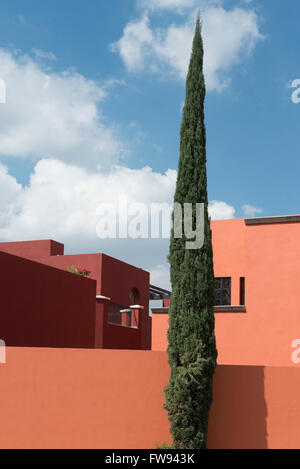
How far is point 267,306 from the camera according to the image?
1430 cm

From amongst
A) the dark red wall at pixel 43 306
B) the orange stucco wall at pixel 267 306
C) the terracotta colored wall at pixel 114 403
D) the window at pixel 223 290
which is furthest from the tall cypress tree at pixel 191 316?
the window at pixel 223 290

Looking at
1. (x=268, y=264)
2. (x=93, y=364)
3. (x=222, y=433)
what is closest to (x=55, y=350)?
(x=93, y=364)

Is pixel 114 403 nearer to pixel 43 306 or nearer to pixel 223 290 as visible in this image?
pixel 43 306

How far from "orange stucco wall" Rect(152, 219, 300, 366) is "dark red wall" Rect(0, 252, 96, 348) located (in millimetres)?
5156

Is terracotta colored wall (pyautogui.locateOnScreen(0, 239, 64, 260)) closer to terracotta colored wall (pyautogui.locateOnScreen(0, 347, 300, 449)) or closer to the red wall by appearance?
the red wall

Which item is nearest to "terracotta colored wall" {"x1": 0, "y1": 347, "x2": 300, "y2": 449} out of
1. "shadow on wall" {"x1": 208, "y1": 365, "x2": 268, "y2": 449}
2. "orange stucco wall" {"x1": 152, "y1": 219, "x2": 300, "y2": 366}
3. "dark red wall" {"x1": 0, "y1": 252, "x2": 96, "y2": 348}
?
"shadow on wall" {"x1": 208, "y1": 365, "x2": 268, "y2": 449}

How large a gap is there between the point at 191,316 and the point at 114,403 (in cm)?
233

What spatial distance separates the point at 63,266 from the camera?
30.0m

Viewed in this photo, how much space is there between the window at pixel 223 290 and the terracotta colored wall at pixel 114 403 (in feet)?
23.1

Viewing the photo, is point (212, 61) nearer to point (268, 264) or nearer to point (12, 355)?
point (268, 264)

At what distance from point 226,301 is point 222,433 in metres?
7.45

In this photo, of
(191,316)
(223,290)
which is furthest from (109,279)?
(191,316)
